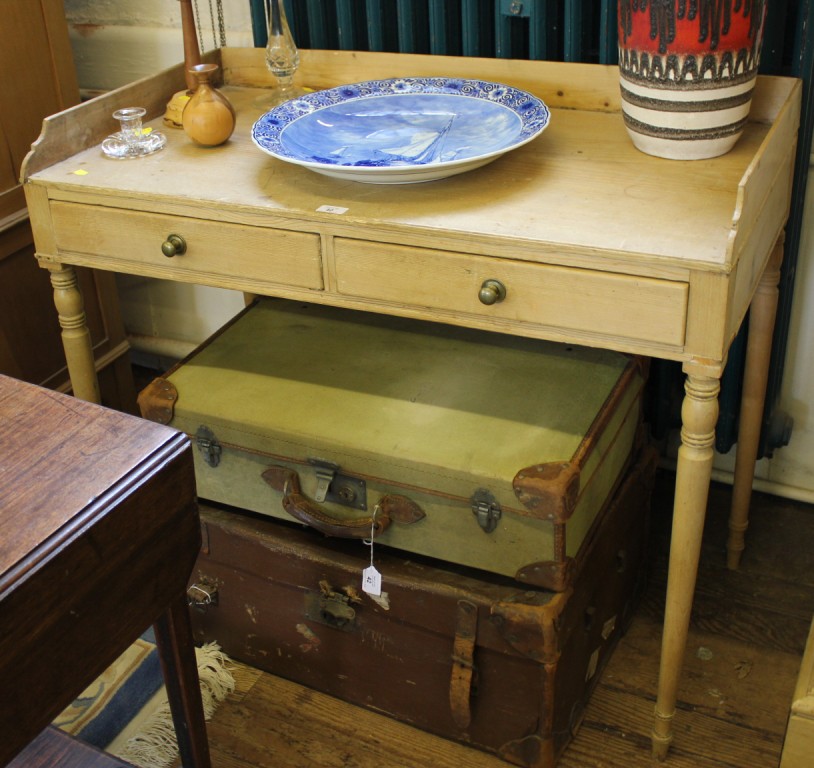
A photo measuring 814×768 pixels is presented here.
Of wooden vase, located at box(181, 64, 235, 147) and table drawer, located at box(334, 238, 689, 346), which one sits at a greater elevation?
wooden vase, located at box(181, 64, 235, 147)

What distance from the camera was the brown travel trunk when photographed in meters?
1.56

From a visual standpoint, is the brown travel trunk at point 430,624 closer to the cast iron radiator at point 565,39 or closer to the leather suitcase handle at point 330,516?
the leather suitcase handle at point 330,516

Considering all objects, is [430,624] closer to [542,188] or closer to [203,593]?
[203,593]

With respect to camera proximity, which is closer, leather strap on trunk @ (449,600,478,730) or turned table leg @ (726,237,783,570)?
leather strap on trunk @ (449,600,478,730)

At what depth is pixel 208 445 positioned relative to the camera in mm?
→ 1702

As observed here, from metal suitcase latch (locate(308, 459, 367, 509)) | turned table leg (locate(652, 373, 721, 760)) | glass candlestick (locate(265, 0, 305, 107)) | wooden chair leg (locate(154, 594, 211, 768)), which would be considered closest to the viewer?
wooden chair leg (locate(154, 594, 211, 768))

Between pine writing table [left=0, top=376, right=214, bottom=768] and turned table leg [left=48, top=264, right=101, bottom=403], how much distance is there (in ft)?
1.85

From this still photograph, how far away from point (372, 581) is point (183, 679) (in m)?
0.38

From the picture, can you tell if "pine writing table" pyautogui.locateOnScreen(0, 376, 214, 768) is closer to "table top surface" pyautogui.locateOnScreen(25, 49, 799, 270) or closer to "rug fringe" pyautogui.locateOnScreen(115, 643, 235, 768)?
"table top surface" pyautogui.locateOnScreen(25, 49, 799, 270)

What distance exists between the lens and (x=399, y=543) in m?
1.62

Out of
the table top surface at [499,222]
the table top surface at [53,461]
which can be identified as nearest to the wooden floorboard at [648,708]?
the table top surface at [499,222]

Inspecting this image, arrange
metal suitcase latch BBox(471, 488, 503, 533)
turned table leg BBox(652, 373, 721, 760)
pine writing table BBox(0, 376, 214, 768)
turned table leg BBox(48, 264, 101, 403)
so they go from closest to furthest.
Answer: pine writing table BBox(0, 376, 214, 768)
turned table leg BBox(652, 373, 721, 760)
metal suitcase latch BBox(471, 488, 503, 533)
turned table leg BBox(48, 264, 101, 403)

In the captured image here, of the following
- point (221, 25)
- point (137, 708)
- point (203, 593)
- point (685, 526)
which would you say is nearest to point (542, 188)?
point (685, 526)

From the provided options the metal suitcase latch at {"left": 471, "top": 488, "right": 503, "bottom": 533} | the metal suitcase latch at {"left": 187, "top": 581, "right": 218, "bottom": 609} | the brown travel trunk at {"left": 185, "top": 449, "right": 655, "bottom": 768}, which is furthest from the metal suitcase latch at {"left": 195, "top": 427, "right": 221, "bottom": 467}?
the metal suitcase latch at {"left": 471, "top": 488, "right": 503, "bottom": 533}
